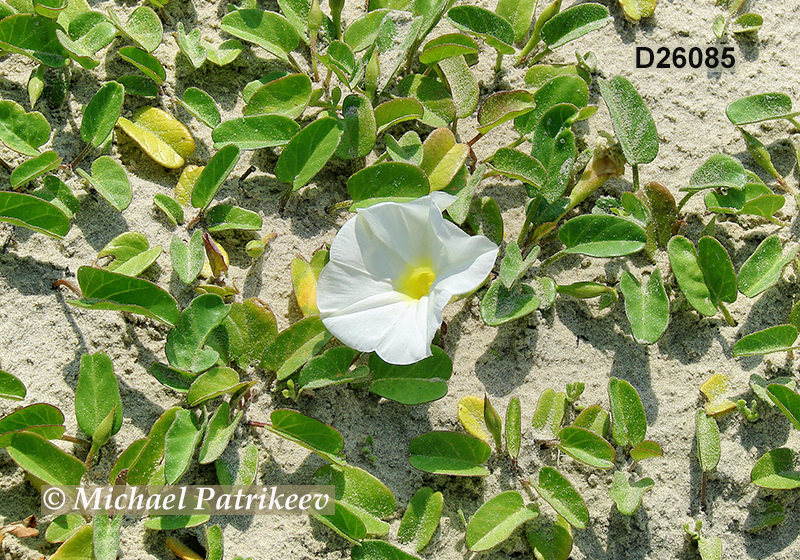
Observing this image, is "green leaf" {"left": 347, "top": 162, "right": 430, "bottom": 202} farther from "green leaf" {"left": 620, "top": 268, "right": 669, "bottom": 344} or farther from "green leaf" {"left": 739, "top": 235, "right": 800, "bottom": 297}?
"green leaf" {"left": 739, "top": 235, "right": 800, "bottom": 297}

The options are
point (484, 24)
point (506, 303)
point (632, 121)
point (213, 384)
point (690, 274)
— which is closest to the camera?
point (213, 384)

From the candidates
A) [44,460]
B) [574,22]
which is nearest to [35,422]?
[44,460]

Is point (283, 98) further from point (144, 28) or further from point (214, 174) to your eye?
point (144, 28)

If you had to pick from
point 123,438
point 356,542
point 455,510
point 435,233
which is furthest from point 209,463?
point 435,233

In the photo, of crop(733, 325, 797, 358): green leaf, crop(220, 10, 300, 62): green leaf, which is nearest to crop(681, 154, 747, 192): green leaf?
crop(733, 325, 797, 358): green leaf

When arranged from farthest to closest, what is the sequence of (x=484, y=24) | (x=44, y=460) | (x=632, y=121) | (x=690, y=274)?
(x=484, y=24), (x=632, y=121), (x=690, y=274), (x=44, y=460)
